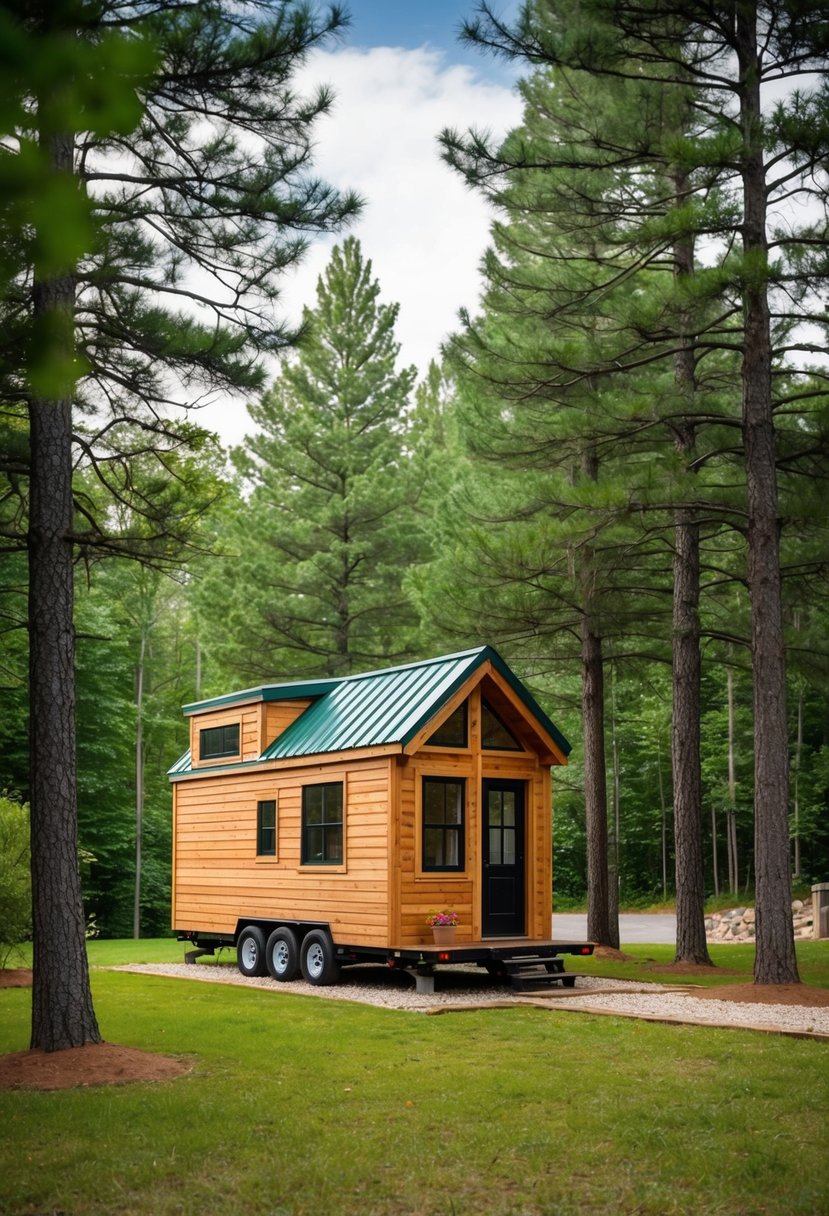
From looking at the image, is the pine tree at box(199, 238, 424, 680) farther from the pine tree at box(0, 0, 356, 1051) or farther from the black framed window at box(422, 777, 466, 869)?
the pine tree at box(0, 0, 356, 1051)

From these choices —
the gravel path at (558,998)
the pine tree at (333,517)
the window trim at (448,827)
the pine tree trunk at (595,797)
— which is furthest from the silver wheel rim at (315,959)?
the pine tree at (333,517)

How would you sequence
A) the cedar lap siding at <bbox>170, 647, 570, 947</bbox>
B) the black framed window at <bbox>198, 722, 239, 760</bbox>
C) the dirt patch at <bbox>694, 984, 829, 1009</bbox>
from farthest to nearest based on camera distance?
the black framed window at <bbox>198, 722, 239, 760</bbox> → the cedar lap siding at <bbox>170, 647, 570, 947</bbox> → the dirt patch at <bbox>694, 984, 829, 1009</bbox>

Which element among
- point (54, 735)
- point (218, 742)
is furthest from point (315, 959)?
point (54, 735)

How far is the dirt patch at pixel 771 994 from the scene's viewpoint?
1262cm

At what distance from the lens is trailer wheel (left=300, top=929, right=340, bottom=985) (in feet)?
49.8

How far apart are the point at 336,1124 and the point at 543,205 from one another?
36.8 feet

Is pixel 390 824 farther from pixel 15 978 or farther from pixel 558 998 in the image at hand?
pixel 15 978

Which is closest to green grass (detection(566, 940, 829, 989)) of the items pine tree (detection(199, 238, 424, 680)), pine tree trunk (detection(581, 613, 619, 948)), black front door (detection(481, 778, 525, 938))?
pine tree trunk (detection(581, 613, 619, 948))

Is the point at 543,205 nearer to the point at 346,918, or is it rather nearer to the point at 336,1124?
the point at 346,918

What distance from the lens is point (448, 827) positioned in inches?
600

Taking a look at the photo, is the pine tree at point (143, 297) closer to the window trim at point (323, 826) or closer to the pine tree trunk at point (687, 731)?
the window trim at point (323, 826)

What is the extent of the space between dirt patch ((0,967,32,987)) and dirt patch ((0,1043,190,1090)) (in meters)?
7.40

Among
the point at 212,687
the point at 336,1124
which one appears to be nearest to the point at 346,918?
the point at 336,1124

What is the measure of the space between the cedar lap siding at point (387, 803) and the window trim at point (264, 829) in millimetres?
22
